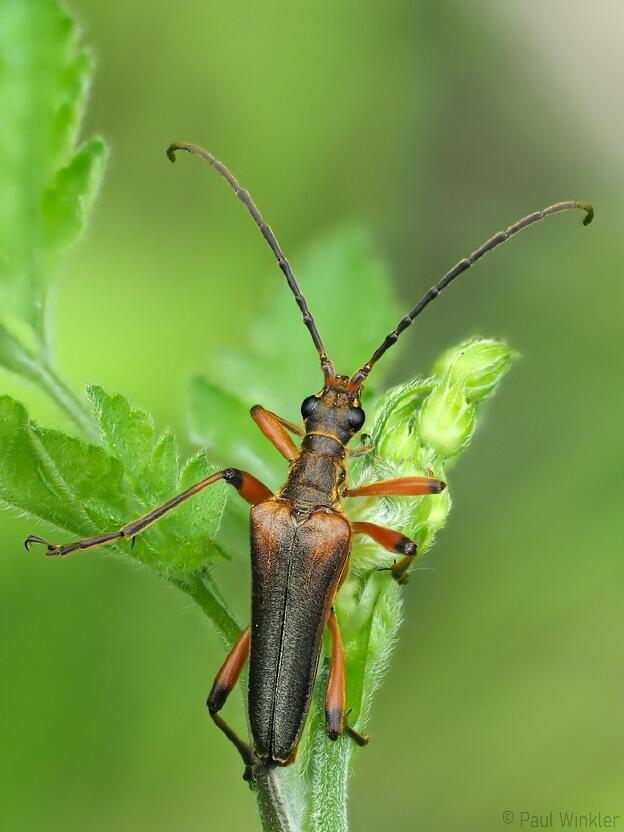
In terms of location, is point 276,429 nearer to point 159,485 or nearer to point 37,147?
point 159,485

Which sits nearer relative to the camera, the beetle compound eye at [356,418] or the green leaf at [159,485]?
the green leaf at [159,485]

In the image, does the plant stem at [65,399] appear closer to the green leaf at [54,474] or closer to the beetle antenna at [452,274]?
the green leaf at [54,474]

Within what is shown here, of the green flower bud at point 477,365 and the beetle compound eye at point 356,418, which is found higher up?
the beetle compound eye at point 356,418

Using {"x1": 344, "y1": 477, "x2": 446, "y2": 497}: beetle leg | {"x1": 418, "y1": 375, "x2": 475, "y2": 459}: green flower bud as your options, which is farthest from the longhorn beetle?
{"x1": 418, "y1": 375, "x2": 475, "y2": 459}: green flower bud

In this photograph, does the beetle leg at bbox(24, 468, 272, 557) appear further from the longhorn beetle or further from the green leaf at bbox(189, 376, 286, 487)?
the green leaf at bbox(189, 376, 286, 487)

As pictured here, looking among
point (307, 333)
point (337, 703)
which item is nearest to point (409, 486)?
point (337, 703)

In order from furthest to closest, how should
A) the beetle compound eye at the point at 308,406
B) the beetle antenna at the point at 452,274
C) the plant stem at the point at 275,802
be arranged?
the beetle compound eye at the point at 308,406 → the beetle antenna at the point at 452,274 → the plant stem at the point at 275,802

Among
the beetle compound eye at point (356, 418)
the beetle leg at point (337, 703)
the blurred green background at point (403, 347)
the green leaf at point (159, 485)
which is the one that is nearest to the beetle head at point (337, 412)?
the beetle compound eye at point (356, 418)
